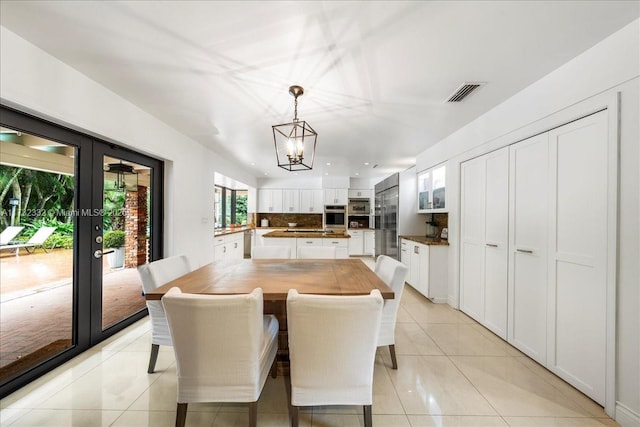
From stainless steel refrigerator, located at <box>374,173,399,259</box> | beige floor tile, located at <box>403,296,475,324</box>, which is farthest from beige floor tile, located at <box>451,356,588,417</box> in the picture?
stainless steel refrigerator, located at <box>374,173,399,259</box>

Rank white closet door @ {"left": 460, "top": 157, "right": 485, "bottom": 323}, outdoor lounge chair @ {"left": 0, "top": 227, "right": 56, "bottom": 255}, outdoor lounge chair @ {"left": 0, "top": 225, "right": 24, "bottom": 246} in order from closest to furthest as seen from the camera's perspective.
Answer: outdoor lounge chair @ {"left": 0, "top": 225, "right": 24, "bottom": 246} → outdoor lounge chair @ {"left": 0, "top": 227, "right": 56, "bottom": 255} → white closet door @ {"left": 460, "top": 157, "right": 485, "bottom": 323}

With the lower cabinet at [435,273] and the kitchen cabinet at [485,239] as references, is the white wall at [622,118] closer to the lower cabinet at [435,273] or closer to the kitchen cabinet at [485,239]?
the kitchen cabinet at [485,239]

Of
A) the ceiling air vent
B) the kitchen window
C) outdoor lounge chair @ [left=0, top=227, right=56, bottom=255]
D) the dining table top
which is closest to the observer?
the dining table top

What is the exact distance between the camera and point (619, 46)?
1634 mm

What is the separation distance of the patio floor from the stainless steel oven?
603 cm

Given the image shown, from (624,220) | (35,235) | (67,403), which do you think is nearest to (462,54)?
(624,220)

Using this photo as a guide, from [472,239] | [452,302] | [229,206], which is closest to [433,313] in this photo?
[452,302]

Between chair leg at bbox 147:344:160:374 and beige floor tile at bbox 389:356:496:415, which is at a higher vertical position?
chair leg at bbox 147:344:160:374

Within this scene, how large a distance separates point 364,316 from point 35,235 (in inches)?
99.6

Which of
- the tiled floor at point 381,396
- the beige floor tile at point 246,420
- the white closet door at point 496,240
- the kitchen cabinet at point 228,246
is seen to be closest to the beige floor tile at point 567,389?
the tiled floor at point 381,396

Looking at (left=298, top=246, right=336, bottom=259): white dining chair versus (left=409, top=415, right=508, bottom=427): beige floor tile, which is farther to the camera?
(left=298, top=246, right=336, bottom=259): white dining chair

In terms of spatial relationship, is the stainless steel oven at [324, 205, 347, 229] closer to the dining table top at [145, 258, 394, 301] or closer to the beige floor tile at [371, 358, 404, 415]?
the dining table top at [145, 258, 394, 301]

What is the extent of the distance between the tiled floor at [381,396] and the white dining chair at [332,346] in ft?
1.19

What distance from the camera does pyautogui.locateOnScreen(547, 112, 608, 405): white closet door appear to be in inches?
67.9
